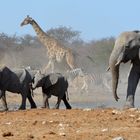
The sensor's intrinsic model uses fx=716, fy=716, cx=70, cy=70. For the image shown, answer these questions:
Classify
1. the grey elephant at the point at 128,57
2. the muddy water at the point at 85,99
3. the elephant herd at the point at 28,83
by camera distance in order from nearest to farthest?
the grey elephant at the point at 128,57 < the elephant herd at the point at 28,83 < the muddy water at the point at 85,99

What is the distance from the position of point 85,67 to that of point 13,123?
82.2 feet

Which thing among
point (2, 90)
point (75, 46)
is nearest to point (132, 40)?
point (2, 90)

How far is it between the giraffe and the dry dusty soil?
1673 centimetres

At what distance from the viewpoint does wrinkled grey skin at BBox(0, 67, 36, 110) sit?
17.0 m

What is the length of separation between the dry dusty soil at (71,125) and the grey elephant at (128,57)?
1.84 metres

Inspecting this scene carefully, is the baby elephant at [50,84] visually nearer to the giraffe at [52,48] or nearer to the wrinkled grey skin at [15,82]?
the wrinkled grey skin at [15,82]

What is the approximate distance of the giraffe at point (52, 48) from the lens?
2995cm

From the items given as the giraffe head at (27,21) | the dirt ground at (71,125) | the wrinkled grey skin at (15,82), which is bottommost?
the dirt ground at (71,125)

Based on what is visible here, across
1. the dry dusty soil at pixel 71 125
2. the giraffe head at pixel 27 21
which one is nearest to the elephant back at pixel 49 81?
the dry dusty soil at pixel 71 125

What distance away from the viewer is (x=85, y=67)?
119 ft

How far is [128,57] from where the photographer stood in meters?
15.0

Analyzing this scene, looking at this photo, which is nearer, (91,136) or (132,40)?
(91,136)

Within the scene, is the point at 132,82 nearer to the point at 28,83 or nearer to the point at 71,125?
the point at 28,83

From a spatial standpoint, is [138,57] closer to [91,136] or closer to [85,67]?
[91,136]
